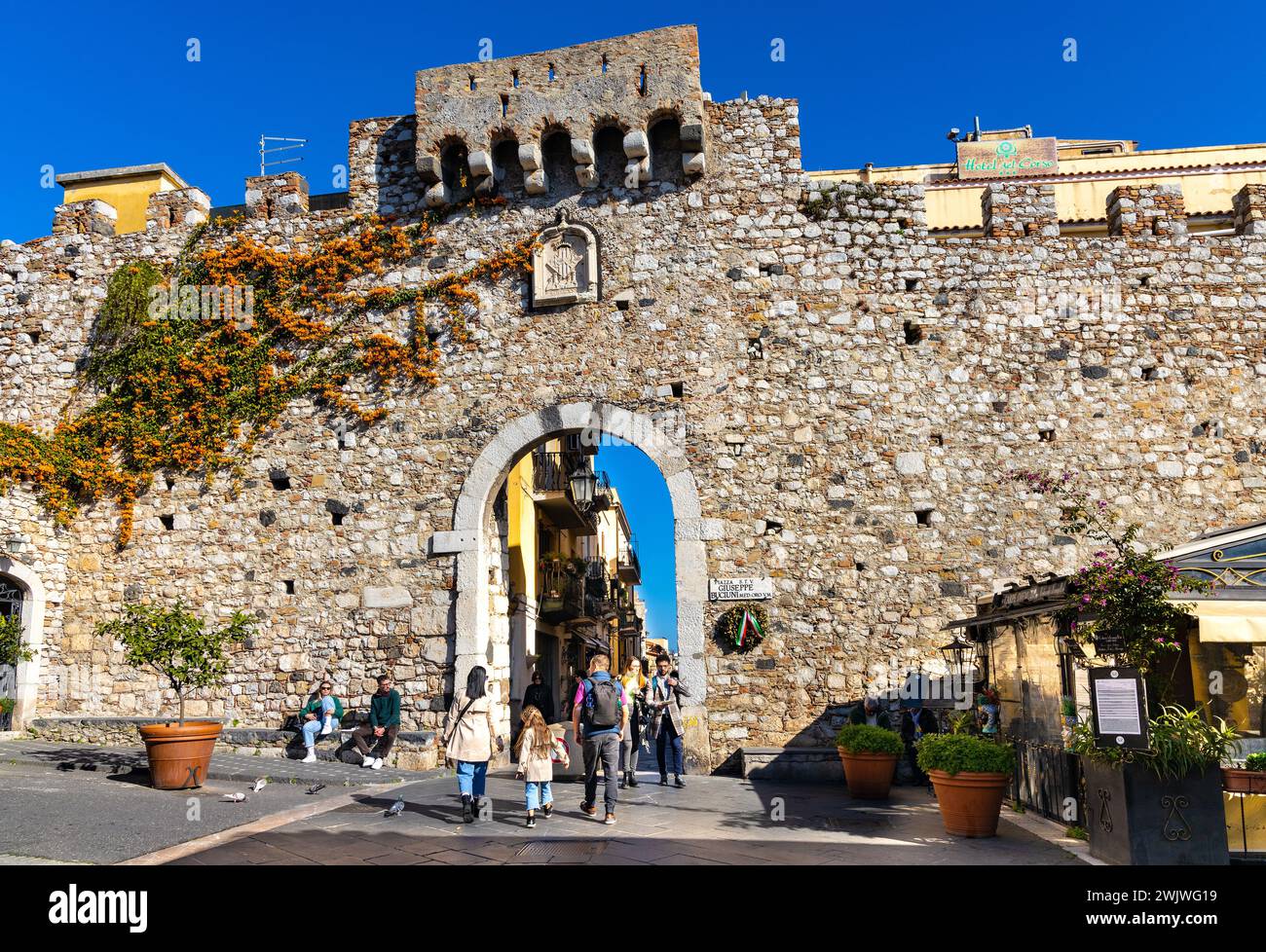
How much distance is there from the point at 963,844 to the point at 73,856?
19.6ft

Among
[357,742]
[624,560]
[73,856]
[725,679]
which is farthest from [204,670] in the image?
[624,560]

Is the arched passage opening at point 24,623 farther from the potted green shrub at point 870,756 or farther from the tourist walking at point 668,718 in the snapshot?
the potted green shrub at point 870,756

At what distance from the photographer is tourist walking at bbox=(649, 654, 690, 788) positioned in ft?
34.8

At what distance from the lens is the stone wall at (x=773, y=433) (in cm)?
1134

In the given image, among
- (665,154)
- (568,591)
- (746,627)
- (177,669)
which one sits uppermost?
(665,154)

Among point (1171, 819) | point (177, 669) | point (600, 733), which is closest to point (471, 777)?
point (600, 733)

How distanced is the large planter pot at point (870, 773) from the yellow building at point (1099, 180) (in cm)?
977

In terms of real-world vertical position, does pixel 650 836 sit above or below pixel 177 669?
below

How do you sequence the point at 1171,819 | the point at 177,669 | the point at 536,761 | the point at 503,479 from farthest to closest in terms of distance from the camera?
1. the point at 503,479
2. the point at 177,669
3. the point at 536,761
4. the point at 1171,819

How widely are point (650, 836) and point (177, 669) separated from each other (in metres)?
5.24

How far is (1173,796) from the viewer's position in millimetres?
5848

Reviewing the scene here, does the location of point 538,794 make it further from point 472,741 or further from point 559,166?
point 559,166

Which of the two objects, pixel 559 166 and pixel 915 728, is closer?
pixel 915 728

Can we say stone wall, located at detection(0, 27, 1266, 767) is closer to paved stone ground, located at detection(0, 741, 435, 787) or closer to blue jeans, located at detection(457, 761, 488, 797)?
paved stone ground, located at detection(0, 741, 435, 787)
